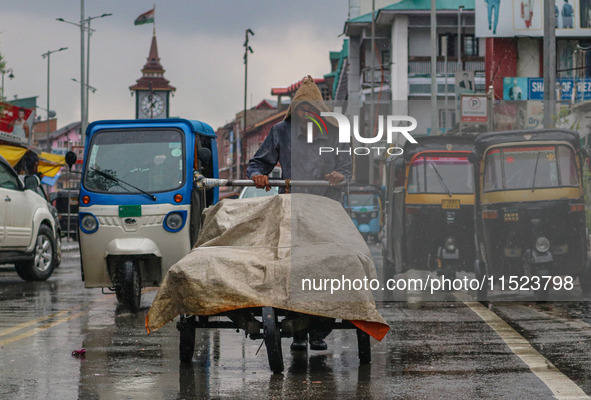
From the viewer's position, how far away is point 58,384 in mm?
6617

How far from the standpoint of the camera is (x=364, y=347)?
7461mm

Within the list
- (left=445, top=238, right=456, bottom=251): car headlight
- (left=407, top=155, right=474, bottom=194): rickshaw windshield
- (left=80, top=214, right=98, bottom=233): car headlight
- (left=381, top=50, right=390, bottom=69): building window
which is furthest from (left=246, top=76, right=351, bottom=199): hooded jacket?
(left=381, top=50, right=390, bottom=69): building window

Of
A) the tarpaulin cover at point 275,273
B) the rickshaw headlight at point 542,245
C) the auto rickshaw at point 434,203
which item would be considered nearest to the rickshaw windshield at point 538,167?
the rickshaw headlight at point 542,245

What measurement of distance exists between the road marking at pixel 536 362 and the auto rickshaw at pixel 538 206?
2307 mm

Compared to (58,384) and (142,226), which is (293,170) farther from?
(142,226)

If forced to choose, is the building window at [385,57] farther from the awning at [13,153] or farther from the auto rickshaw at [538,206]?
the auto rickshaw at [538,206]

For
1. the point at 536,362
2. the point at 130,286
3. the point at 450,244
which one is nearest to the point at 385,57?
the point at 450,244

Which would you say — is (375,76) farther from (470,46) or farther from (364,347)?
(364,347)

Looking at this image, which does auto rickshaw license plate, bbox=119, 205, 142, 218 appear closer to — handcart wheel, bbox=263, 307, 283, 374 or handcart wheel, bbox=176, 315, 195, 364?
handcart wheel, bbox=176, 315, 195, 364

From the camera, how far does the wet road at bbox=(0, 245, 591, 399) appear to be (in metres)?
6.38

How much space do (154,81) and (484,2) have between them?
84.1 meters

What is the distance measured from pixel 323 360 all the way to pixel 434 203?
24.3ft

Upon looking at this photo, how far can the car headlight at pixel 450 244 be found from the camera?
1457cm

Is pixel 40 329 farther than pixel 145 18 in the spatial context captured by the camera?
No
